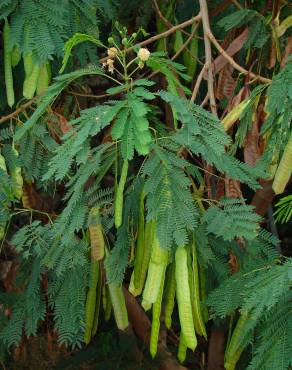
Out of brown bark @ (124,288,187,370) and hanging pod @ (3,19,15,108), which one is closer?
hanging pod @ (3,19,15,108)

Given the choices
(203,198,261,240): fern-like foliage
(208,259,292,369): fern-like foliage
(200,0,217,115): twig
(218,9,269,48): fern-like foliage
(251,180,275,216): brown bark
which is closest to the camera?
(208,259,292,369): fern-like foliage

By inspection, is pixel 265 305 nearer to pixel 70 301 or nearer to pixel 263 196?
pixel 70 301

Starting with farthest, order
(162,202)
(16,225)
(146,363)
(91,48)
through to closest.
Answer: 1. (16,225)
2. (146,363)
3. (91,48)
4. (162,202)

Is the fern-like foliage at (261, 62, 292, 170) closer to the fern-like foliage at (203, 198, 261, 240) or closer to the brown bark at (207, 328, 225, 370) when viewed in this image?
the fern-like foliage at (203, 198, 261, 240)

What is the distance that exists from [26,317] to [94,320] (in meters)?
0.47

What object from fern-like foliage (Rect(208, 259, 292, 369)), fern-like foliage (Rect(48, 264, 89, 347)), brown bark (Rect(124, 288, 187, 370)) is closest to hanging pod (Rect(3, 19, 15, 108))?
fern-like foliage (Rect(48, 264, 89, 347))

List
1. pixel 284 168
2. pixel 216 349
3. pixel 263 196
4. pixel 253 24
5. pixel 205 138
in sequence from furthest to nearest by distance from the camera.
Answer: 1. pixel 216 349
2. pixel 263 196
3. pixel 253 24
4. pixel 284 168
5. pixel 205 138

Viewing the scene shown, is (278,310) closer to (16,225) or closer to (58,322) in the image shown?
(58,322)

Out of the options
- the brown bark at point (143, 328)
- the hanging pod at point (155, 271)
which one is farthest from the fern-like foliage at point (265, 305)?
the brown bark at point (143, 328)

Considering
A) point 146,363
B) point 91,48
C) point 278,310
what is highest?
point 91,48

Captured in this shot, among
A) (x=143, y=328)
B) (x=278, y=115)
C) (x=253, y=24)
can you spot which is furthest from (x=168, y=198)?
(x=143, y=328)

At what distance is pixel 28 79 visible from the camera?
2.76 meters

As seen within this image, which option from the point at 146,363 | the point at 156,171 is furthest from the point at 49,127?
the point at 146,363

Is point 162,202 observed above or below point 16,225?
above
